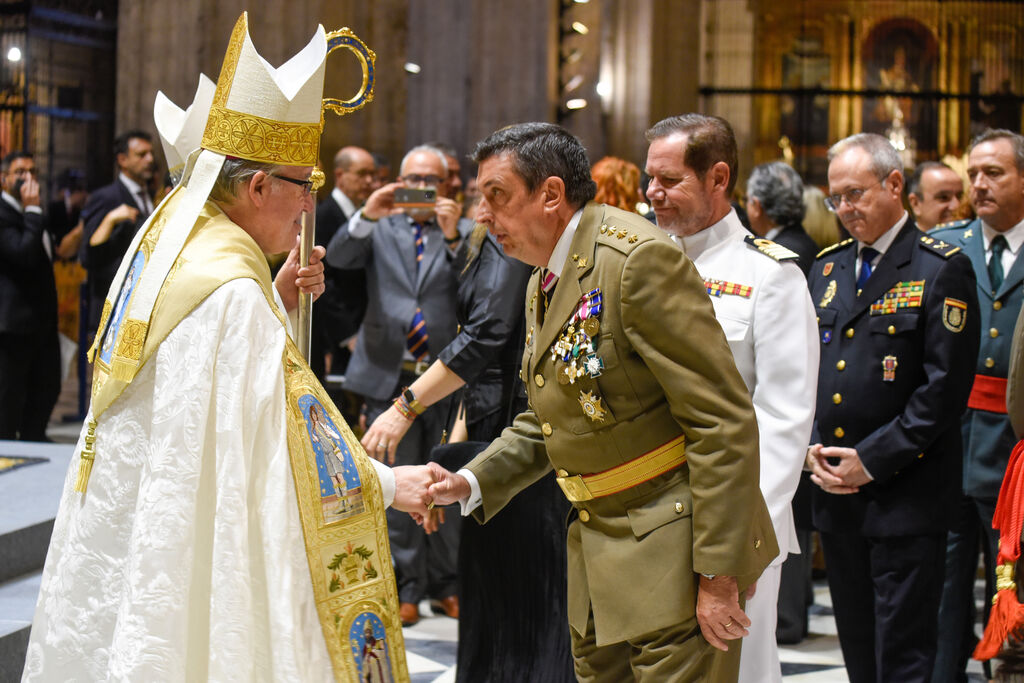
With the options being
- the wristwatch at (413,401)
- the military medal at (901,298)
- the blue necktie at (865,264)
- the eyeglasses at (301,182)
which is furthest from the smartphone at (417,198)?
the eyeglasses at (301,182)

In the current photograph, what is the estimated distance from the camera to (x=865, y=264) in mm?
3529

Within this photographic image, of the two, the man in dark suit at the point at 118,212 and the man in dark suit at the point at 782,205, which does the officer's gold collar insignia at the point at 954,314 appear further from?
the man in dark suit at the point at 118,212

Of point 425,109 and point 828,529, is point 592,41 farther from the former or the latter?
point 828,529

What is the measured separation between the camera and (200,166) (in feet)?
7.74

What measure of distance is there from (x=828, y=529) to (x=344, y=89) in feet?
18.3

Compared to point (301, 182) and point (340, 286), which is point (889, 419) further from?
point (340, 286)

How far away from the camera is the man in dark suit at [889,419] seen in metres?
3.25

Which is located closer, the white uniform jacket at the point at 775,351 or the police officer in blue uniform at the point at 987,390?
the white uniform jacket at the point at 775,351

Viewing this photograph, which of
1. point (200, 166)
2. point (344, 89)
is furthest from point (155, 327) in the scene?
point (344, 89)

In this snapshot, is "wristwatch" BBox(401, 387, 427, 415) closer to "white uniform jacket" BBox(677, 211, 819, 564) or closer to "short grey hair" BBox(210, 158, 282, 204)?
"white uniform jacket" BBox(677, 211, 819, 564)

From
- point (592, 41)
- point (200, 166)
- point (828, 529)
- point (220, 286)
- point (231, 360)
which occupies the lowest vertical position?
point (828, 529)

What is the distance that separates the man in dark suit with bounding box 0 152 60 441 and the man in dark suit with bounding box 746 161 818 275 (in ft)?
13.4

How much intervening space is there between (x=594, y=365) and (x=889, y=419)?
1.46 m

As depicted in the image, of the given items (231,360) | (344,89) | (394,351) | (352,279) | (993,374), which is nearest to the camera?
(231,360)
